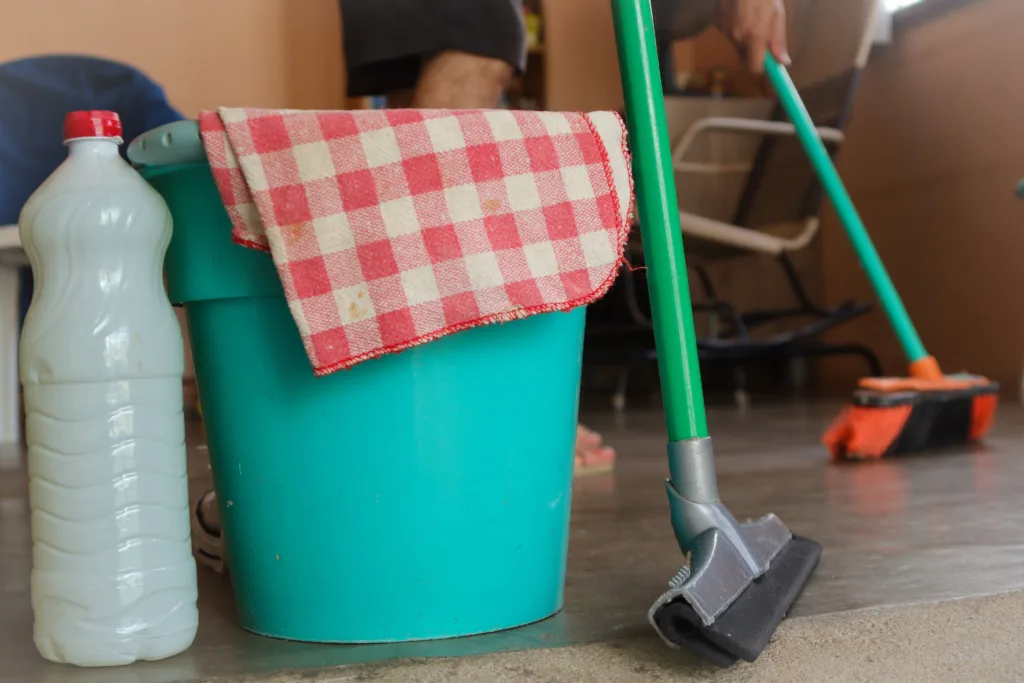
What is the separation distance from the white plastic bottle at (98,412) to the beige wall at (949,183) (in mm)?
2561

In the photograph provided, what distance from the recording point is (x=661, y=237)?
2.43 feet

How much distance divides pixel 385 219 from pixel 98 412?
0.22 metres

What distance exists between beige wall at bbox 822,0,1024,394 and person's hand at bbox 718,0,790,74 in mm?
1455

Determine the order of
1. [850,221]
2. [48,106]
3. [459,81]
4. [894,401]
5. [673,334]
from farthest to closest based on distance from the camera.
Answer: [48,106] < [850,221] < [894,401] < [459,81] < [673,334]

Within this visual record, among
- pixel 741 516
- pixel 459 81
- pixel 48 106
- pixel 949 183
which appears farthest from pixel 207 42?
pixel 741 516

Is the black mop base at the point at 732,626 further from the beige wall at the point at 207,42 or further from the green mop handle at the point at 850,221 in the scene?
the beige wall at the point at 207,42

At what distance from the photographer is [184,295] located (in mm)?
713

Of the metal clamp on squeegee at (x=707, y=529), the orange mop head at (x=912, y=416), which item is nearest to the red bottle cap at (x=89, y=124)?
the metal clamp on squeegee at (x=707, y=529)

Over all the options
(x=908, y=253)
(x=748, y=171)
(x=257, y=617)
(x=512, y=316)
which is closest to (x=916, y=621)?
(x=512, y=316)

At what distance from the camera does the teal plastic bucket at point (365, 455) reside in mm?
674

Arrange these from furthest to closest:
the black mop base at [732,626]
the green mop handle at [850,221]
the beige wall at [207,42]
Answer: the beige wall at [207,42], the green mop handle at [850,221], the black mop base at [732,626]

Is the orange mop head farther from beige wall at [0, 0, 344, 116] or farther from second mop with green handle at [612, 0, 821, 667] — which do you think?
beige wall at [0, 0, 344, 116]

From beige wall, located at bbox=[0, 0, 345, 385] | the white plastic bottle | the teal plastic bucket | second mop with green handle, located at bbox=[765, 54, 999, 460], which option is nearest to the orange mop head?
second mop with green handle, located at bbox=[765, 54, 999, 460]

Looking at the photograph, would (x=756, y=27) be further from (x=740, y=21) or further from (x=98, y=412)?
(x=98, y=412)
